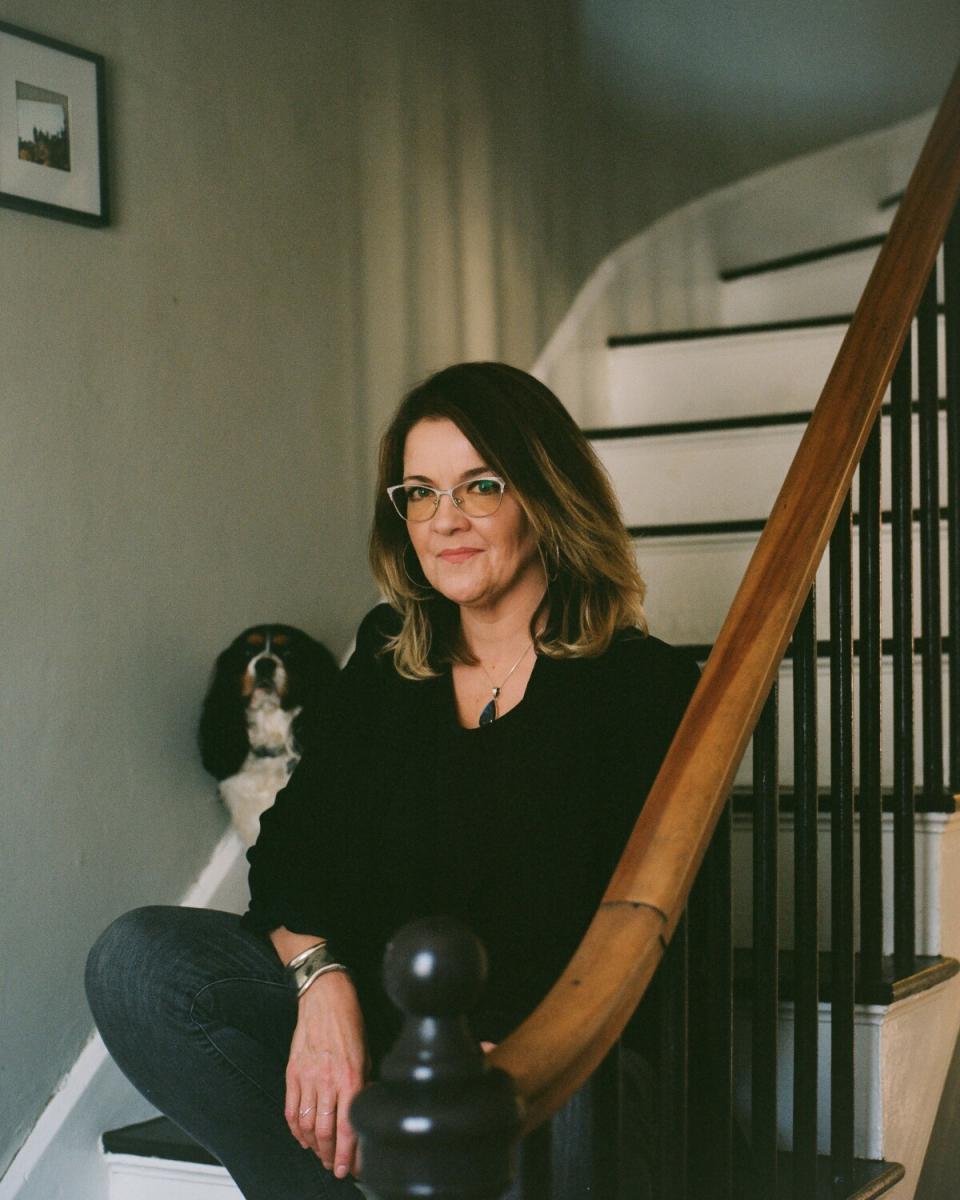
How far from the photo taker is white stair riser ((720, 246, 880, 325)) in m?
3.50

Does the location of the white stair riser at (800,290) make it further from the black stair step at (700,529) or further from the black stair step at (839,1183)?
the black stair step at (839,1183)

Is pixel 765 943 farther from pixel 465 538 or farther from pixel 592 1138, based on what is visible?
pixel 465 538

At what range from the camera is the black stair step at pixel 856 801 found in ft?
6.46

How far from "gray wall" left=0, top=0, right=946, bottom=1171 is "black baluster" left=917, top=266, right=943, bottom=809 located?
1.13 meters

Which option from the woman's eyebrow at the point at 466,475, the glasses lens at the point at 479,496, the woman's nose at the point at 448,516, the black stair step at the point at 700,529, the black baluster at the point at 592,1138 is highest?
the woman's eyebrow at the point at 466,475

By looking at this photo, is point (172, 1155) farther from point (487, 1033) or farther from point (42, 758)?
point (487, 1033)

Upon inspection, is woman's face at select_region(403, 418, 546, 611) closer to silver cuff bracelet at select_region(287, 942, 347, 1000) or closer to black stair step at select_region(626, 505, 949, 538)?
silver cuff bracelet at select_region(287, 942, 347, 1000)

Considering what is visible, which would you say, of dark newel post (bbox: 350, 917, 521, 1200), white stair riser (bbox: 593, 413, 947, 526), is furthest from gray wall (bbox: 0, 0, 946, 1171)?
dark newel post (bbox: 350, 917, 521, 1200)

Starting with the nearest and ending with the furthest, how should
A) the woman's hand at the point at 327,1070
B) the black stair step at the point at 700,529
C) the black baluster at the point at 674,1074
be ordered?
the black baluster at the point at 674,1074 < the woman's hand at the point at 327,1070 < the black stair step at the point at 700,529

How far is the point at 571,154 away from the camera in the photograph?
11.8ft

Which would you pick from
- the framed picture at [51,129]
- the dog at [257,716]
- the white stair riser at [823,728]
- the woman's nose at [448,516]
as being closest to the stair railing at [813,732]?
the white stair riser at [823,728]

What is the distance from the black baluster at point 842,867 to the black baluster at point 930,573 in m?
0.35

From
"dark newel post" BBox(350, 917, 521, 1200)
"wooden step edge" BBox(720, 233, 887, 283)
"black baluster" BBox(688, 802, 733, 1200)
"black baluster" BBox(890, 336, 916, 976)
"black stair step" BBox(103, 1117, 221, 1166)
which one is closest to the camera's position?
"dark newel post" BBox(350, 917, 521, 1200)

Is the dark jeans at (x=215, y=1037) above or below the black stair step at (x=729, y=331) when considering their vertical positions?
below
